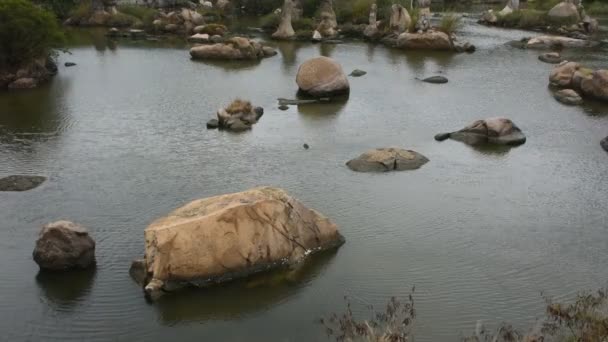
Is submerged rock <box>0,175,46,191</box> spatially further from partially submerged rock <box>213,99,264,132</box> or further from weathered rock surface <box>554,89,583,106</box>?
weathered rock surface <box>554,89,583,106</box>

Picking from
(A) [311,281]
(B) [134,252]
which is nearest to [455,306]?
(A) [311,281]

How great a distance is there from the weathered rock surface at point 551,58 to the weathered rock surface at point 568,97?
366 inches

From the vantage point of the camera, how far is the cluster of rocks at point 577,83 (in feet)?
104

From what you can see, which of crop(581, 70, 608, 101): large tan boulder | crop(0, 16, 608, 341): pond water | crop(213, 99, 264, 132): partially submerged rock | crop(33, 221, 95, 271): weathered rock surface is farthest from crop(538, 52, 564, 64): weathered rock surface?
crop(33, 221, 95, 271): weathered rock surface

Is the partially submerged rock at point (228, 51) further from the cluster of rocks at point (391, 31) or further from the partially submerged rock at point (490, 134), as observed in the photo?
the partially submerged rock at point (490, 134)

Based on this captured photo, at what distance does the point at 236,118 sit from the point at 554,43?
28429mm

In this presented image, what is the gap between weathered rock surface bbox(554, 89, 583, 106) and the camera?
31.4m

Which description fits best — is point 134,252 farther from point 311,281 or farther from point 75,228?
point 311,281

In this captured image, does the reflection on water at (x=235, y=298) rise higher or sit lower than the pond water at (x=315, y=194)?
higher

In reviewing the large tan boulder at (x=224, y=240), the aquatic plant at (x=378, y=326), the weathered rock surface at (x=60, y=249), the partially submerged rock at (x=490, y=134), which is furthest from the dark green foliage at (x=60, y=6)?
the aquatic plant at (x=378, y=326)

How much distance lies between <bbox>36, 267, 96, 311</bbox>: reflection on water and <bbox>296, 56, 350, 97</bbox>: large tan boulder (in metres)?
18.1

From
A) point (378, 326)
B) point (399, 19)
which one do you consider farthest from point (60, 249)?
point (399, 19)

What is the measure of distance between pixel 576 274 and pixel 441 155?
860 centimetres

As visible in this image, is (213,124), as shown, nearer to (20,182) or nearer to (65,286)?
(20,182)
